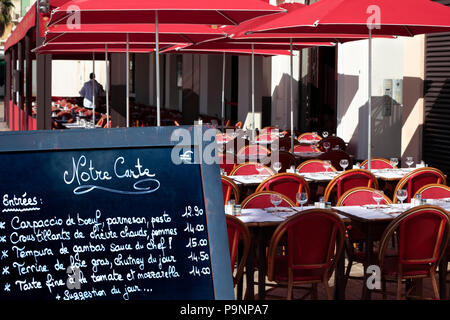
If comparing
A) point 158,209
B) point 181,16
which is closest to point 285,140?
point 181,16

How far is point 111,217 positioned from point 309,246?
272 centimetres

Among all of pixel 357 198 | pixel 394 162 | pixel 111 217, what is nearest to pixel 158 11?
pixel 357 198

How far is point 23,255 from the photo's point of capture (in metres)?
2.90

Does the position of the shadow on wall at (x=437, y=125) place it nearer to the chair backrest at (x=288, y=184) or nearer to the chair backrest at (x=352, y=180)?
the chair backrest at (x=352, y=180)

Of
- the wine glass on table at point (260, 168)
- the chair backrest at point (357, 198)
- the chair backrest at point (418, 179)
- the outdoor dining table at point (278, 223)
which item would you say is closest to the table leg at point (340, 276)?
the outdoor dining table at point (278, 223)

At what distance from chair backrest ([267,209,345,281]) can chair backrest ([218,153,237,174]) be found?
4.31m

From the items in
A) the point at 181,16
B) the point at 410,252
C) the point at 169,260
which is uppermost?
the point at 181,16

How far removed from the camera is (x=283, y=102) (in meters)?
18.5

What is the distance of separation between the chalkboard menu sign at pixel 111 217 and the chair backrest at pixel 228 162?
22.2 feet

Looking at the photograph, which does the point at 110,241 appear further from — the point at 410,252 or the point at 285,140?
the point at 285,140

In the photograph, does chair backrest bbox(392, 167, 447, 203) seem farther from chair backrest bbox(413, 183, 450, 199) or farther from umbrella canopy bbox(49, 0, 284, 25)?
umbrella canopy bbox(49, 0, 284, 25)

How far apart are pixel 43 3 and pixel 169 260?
819 centimetres
